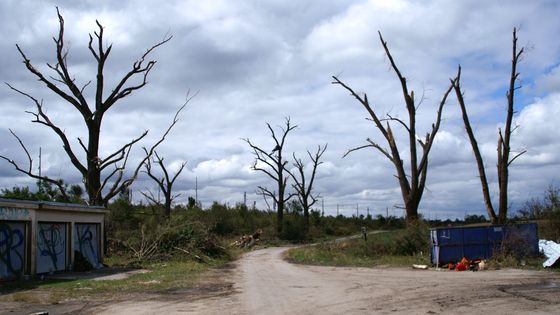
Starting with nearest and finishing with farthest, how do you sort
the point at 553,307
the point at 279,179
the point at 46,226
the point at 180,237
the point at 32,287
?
1. the point at 553,307
2. the point at 32,287
3. the point at 46,226
4. the point at 180,237
5. the point at 279,179

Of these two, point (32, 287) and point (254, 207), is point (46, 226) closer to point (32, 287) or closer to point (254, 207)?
point (32, 287)

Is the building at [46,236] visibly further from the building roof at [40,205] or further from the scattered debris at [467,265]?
the scattered debris at [467,265]

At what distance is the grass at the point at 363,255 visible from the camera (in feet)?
88.9

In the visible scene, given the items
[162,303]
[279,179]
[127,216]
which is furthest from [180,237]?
[279,179]

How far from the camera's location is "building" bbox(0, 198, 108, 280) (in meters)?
19.4

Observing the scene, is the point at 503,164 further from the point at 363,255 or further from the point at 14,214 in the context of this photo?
the point at 14,214

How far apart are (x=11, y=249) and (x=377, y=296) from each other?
12448mm

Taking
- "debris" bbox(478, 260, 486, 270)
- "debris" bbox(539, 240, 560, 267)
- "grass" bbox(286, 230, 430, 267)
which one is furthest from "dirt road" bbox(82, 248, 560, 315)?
"grass" bbox(286, 230, 430, 267)

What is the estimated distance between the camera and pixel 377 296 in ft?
46.9

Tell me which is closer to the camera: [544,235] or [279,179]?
[544,235]

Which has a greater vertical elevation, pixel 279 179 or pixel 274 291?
pixel 279 179

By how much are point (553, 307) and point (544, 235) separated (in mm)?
17793

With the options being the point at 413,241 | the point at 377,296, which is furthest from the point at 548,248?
the point at 377,296

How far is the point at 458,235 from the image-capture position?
23766 mm
